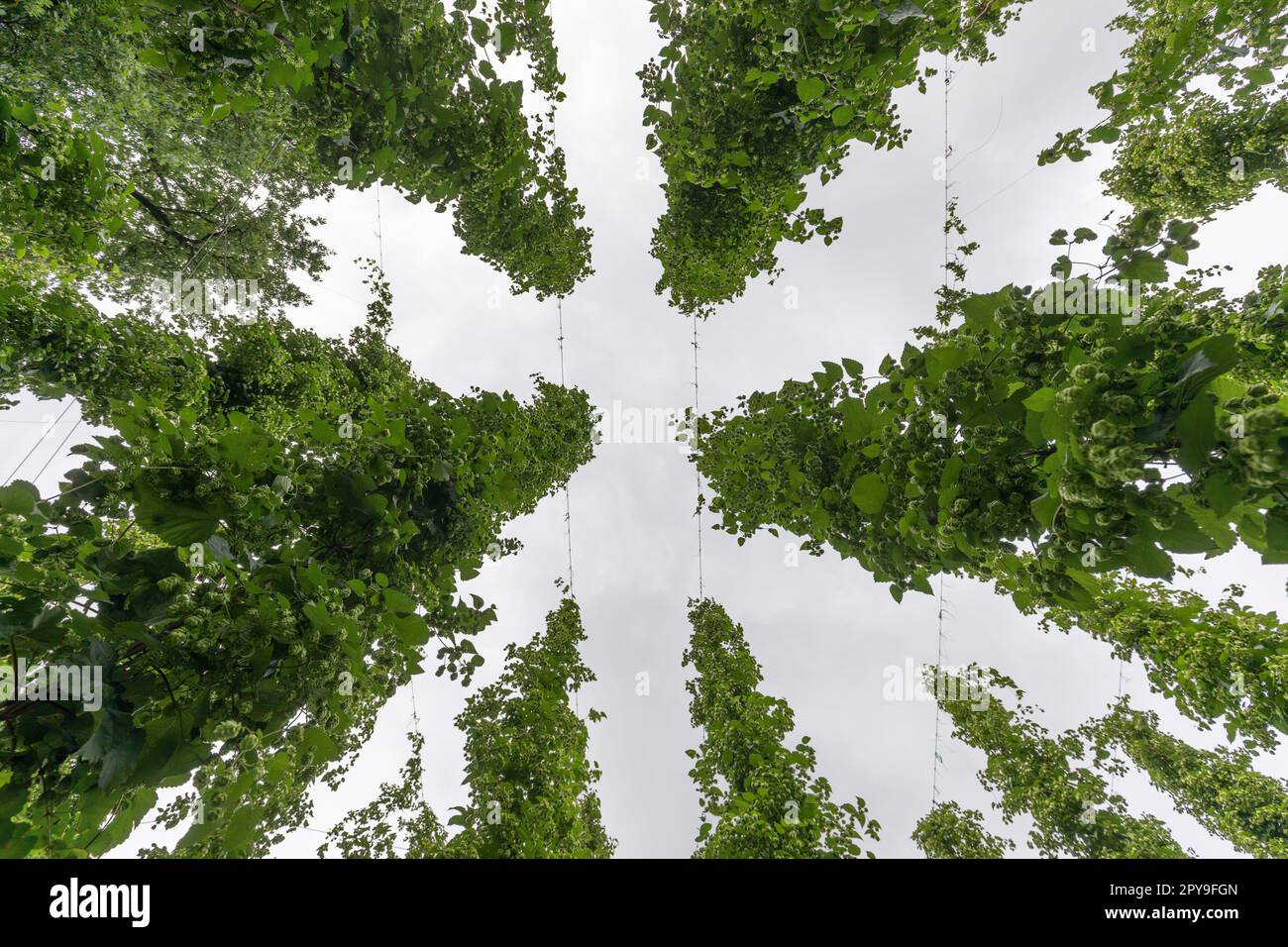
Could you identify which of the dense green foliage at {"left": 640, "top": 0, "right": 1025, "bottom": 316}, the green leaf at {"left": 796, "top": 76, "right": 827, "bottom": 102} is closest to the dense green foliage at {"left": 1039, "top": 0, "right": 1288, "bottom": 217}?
the dense green foliage at {"left": 640, "top": 0, "right": 1025, "bottom": 316}

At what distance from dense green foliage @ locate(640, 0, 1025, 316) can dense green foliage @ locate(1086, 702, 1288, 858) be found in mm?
16292

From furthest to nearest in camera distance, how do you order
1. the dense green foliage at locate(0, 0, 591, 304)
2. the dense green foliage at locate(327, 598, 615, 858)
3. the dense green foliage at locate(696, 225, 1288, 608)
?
the dense green foliage at locate(327, 598, 615, 858) < the dense green foliage at locate(0, 0, 591, 304) < the dense green foliage at locate(696, 225, 1288, 608)

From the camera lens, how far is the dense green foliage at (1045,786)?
10234mm

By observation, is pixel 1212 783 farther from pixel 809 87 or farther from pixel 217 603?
pixel 217 603

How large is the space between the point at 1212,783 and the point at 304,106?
2265 cm

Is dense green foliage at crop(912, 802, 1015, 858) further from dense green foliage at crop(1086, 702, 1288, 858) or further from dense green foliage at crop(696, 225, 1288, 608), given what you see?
dense green foliage at crop(696, 225, 1288, 608)

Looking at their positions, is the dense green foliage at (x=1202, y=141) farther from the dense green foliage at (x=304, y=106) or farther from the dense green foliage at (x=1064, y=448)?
the dense green foliage at (x=304, y=106)

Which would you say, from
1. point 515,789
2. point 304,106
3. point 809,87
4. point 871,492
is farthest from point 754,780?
point 304,106

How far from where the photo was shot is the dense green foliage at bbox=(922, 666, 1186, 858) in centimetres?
1023

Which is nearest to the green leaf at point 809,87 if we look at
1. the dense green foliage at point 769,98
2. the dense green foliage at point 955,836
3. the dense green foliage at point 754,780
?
the dense green foliage at point 769,98

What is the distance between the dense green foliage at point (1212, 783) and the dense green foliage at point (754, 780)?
10.3 meters

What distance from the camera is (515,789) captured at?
22.5 ft

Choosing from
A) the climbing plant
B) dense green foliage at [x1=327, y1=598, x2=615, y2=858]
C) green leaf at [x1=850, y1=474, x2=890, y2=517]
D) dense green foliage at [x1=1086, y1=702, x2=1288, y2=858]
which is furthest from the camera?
dense green foliage at [x1=1086, y1=702, x2=1288, y2=858]

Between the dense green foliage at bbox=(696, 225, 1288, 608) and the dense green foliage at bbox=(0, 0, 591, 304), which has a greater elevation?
the dense green foliage at bbox=(0, 0, 591, 304)
